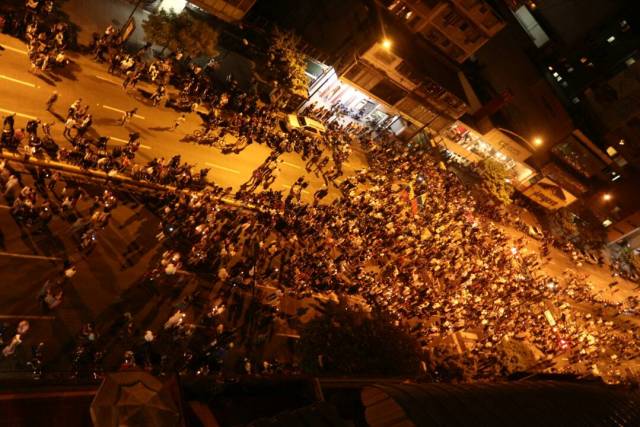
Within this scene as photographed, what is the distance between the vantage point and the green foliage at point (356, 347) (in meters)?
14.8

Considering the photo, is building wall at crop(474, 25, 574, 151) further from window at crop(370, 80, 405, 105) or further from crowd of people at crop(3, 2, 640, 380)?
crowd of people at crop(3, 2, 640, 380)

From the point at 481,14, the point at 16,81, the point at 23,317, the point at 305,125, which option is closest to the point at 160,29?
the point at 16,81

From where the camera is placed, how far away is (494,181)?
48.9 metres

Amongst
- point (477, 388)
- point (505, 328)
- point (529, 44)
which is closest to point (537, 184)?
point (529, 44)

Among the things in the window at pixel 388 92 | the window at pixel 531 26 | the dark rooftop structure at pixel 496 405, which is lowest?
the dark rooftop structure at pixel 496 405

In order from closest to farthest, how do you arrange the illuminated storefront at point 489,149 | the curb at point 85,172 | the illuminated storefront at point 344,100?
1. the curb at point 85,172
2. the illuminated storefront at point 344,100
3. the illuminated storefront at point 489,149

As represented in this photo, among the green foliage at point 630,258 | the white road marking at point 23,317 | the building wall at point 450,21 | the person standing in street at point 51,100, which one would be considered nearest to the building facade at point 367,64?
the building wall at point 450,21

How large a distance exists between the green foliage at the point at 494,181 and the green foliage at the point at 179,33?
33.6 metres

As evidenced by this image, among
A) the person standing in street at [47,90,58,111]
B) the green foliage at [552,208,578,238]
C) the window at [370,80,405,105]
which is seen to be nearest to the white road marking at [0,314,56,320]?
the person standing in street at [47,90,58,111]

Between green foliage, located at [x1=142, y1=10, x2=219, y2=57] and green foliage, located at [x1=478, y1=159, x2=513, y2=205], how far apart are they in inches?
1321

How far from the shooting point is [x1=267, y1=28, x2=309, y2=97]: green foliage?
119 feet

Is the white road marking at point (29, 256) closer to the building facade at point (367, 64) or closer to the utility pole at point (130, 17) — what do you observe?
the utility pole at point (130, 17)

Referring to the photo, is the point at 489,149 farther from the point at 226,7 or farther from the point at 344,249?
the point at 226,7

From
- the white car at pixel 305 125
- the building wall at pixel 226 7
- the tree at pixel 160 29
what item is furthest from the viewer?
the white car at pixel 305 125
